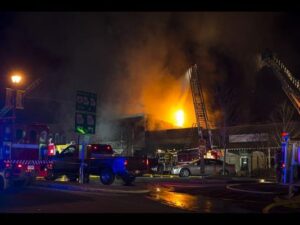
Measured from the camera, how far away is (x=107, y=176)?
59.8 ft

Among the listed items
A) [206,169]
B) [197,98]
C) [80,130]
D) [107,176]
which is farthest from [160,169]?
[197,98]

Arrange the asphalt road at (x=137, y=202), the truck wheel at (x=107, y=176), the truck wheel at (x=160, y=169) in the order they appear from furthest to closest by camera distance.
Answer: the truck wheel at (x=160, y=169) → the truck wheel at (x=107, y=176) → the asphalt road at (x=137, y=202)

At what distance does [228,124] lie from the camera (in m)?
38.7

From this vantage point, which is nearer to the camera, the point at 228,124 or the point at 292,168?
the point at 292,168

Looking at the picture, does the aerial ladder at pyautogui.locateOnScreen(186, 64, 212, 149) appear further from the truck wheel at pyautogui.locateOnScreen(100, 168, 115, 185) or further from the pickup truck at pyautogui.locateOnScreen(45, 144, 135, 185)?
the truck wheel at pyautogui.locateOnScreen(100, 168, 115, 185)

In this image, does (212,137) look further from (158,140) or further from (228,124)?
(158,140)

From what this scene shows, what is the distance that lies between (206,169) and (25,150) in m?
13.8

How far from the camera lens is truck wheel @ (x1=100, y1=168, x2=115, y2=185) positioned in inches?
714

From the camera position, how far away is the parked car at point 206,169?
27.5 meters

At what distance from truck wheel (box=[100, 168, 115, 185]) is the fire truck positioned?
229cm

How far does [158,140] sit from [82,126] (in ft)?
73.6

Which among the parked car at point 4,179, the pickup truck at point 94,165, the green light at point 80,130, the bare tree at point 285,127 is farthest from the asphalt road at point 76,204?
the bare tree at point 285,127

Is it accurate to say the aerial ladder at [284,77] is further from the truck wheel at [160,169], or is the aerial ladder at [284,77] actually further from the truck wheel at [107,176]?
the truck wheel at [107,176]
